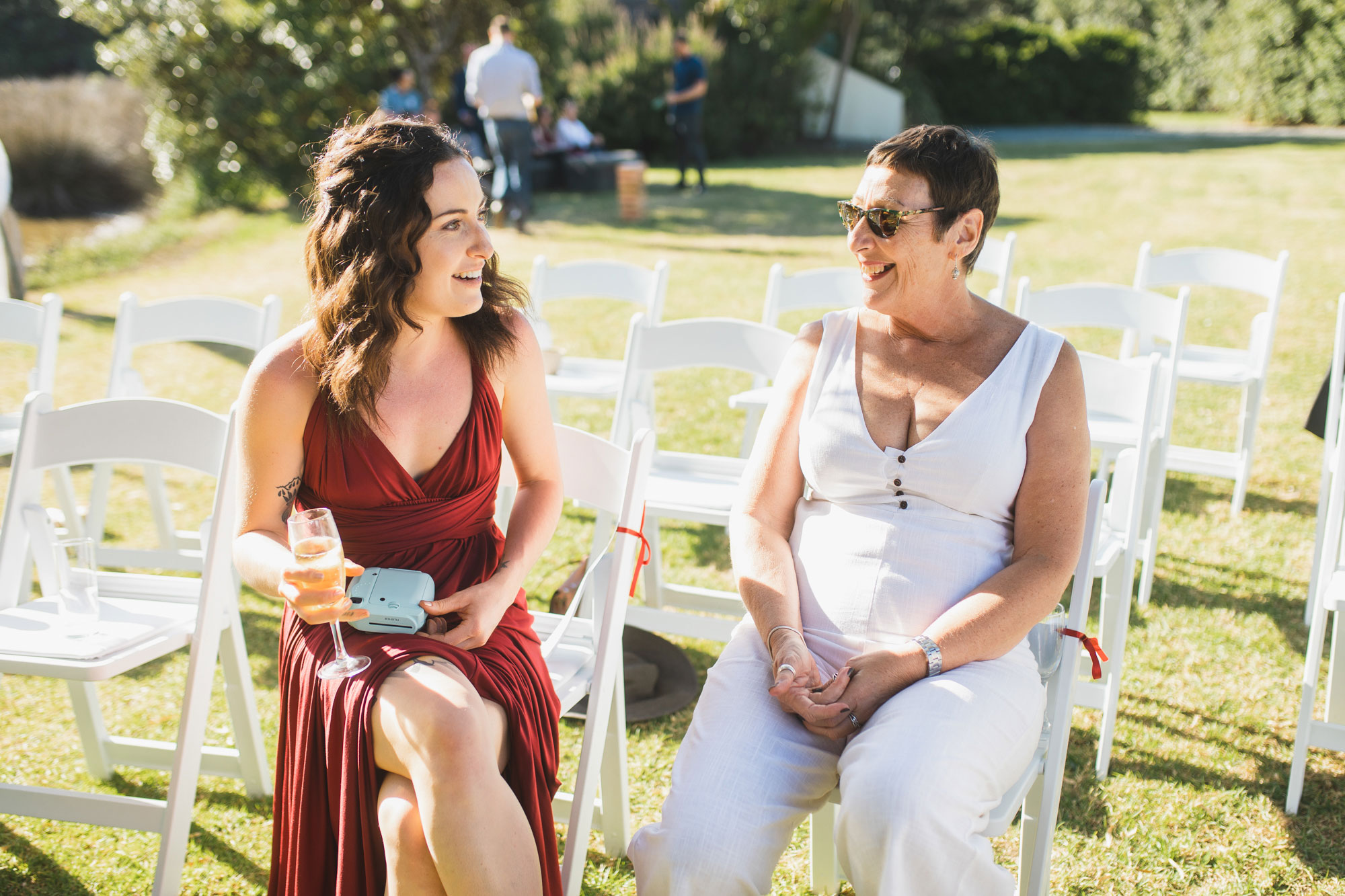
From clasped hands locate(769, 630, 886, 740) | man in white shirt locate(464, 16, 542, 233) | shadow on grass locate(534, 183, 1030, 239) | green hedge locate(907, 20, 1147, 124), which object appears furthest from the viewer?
green hedge locate(907, 20, 1147, 124)

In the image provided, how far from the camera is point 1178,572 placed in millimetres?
Result: 4180

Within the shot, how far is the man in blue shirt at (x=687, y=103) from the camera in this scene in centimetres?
1428

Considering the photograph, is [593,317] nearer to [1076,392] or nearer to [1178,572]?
[1178,572]

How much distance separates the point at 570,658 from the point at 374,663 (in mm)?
600

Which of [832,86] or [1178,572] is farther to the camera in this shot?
[832,86]

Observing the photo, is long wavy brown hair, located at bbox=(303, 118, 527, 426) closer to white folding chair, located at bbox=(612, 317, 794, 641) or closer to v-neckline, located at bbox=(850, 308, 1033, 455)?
v-neckline, located at bbox=(850, 308, 1033, 455)

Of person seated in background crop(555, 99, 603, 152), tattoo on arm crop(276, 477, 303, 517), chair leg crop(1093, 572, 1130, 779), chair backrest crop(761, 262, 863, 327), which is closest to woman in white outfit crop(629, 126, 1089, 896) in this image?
chair leg crop(1093, 572, 1130, 779)

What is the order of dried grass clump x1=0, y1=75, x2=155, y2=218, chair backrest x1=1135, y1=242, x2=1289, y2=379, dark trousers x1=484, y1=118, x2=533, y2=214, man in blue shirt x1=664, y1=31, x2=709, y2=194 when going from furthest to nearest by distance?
man in blue shirt x1=664, y1=31, x2=709, y2=194
dried grass clump x1=0, y1=75, x2=155, y2=218
dark trousers x1=484, y1=118, x2=533, y2=214
chair backrest x1=1135, y1=242, x2=1289, y2=379

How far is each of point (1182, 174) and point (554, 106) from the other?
9498 mm

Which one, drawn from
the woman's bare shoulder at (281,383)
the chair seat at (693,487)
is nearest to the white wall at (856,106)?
the chair seat at (693,487)

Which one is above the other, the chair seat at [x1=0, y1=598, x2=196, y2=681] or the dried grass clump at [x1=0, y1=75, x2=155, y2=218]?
the dried grass clump at [x1=0, y1=75, x2=155, y2=218]

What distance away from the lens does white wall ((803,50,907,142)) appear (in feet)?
69.1

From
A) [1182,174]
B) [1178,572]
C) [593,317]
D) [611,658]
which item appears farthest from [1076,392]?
[1182,174]

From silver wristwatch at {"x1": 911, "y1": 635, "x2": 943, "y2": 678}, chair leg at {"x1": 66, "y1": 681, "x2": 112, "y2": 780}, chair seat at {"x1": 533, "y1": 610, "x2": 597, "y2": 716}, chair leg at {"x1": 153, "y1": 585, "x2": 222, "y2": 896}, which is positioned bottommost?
chair leg at {"x1": 66, "y1": 681, "x2": 112, "y2": 780}
